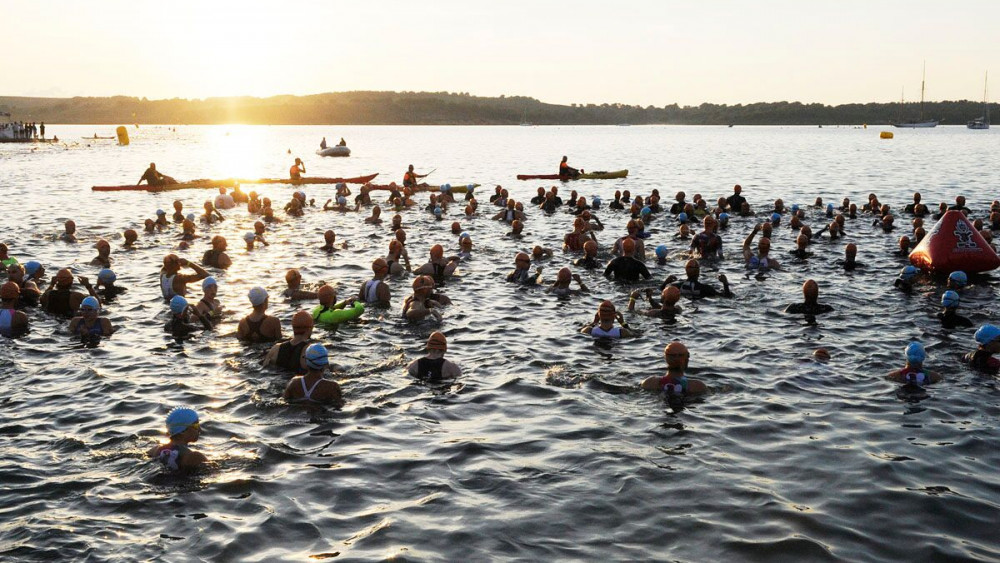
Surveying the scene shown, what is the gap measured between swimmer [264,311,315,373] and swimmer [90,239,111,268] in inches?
450

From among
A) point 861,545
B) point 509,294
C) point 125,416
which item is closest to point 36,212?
point 509,294

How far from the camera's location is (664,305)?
16.6 m

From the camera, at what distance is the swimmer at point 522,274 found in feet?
66.3

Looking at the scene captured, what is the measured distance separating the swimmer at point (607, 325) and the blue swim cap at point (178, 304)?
8015 mm

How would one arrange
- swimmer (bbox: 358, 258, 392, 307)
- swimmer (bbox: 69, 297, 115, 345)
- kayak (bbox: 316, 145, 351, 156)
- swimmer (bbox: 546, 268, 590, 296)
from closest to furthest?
swimmer (bbox: 69, 297, 115, 345) < swimmer (bbox: 358, 258, 392, 307) < swimmer (bbox: 546, 268, 590, 296) < kayak (bbox: 316, 145, 351, 156)

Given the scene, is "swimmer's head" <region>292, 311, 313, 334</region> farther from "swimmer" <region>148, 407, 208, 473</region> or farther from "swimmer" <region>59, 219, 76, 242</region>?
"swimmer" <region>59, 219, 76, 242</region>

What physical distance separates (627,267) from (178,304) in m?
10.8

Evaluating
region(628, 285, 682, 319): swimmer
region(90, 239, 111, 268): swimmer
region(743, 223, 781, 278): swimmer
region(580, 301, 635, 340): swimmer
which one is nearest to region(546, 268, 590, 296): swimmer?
region(628, 285, 682, 319): swimmer

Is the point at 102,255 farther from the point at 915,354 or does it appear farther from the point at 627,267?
the point at 915,354

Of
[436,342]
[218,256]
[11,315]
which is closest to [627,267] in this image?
[436,342]

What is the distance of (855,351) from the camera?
14516 millimetres

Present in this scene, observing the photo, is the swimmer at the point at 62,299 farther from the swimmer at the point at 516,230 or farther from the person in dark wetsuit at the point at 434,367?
the swimmer at the point at 516,230

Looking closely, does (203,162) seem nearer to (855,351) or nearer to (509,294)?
(509,294)

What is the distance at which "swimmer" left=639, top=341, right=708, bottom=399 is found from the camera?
1194cm
